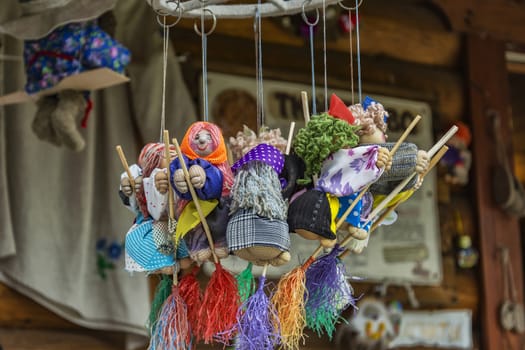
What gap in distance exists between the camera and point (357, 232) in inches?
64.0

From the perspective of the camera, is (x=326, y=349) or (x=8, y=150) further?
(x=326, y=349)

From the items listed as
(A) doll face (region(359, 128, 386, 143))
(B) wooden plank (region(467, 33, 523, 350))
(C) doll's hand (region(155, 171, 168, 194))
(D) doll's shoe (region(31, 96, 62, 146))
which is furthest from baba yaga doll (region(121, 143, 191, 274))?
(B) wooden plank (region(467, 33, 523, 350))

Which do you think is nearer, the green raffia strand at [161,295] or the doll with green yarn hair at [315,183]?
the doll with green yarn hair at [315,183]

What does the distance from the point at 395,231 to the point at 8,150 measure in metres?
1.36

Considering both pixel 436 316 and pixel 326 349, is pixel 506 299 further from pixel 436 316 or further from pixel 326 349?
pixel 326 349

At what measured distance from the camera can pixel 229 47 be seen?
3146mm

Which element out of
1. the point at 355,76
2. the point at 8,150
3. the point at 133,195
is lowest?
the point at 133,195

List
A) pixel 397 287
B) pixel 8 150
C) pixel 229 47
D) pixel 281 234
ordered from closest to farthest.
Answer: pixel 281 234
pixel 8 150
pixel 229 47
pixel 397 287

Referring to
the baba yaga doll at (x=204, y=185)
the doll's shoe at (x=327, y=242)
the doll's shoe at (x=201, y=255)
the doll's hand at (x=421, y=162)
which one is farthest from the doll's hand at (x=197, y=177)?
the doll's hand at (x=421, y=162)

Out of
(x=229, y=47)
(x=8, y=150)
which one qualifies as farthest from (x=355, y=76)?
(x=8, y=150)

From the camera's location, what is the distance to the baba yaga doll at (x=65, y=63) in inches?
90.4

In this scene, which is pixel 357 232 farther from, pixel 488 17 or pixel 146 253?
pixel 488 17

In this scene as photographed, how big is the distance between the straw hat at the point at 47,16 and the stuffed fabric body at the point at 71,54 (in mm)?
66

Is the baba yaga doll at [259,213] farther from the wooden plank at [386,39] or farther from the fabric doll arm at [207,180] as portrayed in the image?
the wooden plank at [386,39]
